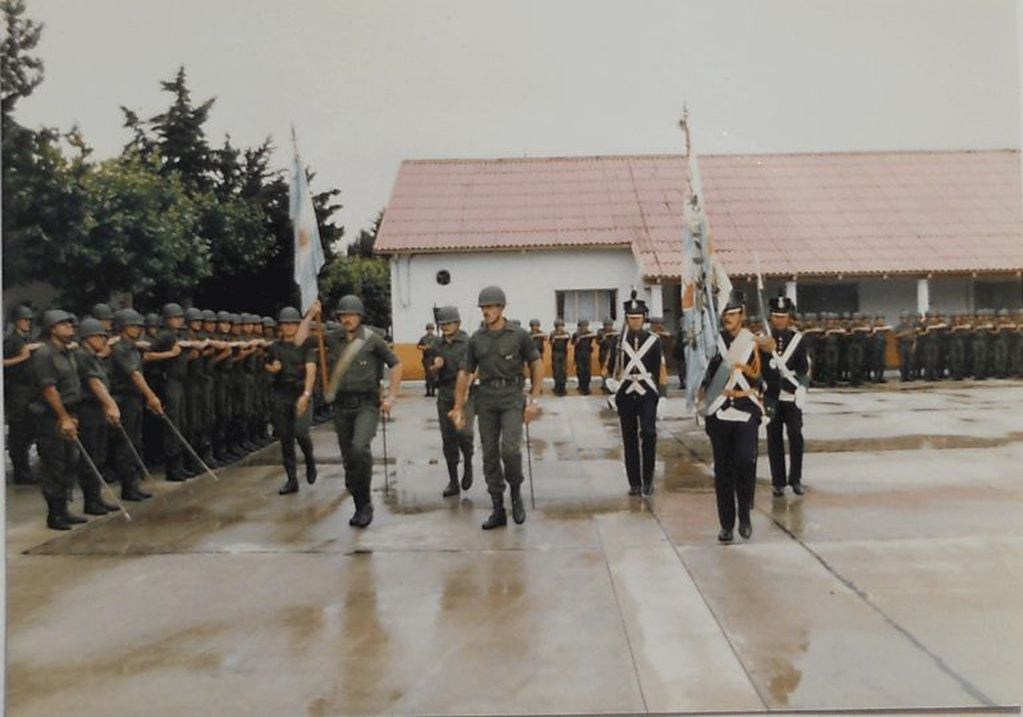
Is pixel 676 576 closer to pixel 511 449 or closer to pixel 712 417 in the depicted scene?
pixel 712 417

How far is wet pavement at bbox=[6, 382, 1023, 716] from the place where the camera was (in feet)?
13.7

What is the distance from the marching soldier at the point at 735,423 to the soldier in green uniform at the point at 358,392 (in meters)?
2.58

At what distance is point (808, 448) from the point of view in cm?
1098

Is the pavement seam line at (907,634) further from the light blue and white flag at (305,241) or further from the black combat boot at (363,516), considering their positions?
the light blue and white flag at (305,241)

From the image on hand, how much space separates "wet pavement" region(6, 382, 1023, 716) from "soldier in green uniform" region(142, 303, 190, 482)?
1.60 feet

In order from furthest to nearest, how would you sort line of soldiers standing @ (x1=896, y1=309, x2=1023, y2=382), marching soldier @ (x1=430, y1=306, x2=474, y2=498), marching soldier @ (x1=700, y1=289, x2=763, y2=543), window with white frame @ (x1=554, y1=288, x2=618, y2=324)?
window with white frame @ (x1=554, y1=288, x2=618, y2=324)
line of soldiers standing @ (x1=896, y1=309, x2=1023, y2=382)
marching soldier @ (x1=430, y1=306, x2=474, y2=498)
marching soldier @ (x1=700, y1=289, x2=763, y2=543)

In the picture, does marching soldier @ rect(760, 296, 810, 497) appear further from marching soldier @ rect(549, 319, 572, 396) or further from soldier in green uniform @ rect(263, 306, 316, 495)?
marching soldier @ rect(549, 319, 572, 396)

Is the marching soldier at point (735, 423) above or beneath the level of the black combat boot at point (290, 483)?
above

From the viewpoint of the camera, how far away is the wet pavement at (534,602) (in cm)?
419

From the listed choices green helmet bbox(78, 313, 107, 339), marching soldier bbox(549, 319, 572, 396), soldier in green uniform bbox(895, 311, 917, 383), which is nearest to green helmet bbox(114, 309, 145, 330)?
green helmet bbox(78, 313, 107, 339)

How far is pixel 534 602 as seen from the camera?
5.37 m

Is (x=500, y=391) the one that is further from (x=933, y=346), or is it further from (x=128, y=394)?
(x=933, y=346)

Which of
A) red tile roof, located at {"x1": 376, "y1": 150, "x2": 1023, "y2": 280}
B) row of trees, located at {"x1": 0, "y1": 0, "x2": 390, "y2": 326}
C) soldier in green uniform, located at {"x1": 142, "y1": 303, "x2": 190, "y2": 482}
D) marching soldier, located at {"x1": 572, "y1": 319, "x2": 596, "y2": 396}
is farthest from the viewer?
red tile roof, located at {"x1": 376, "y1": 150, "x2": 1023, "y2": 280}

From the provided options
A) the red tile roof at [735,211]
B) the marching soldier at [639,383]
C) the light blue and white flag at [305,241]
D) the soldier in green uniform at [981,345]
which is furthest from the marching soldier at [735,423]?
the red tile roof at [735,211]
